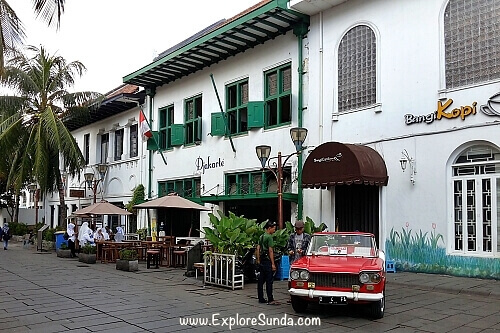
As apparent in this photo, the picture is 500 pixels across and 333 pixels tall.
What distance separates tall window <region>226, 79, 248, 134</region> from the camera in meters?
19.9

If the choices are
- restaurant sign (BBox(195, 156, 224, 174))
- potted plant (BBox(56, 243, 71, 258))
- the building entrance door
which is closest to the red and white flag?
restaurant sign (BBox(195, 156, 224, 174))

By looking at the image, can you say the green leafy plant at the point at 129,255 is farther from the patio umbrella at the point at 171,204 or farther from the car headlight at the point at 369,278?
the car headlight at the point at 369,278

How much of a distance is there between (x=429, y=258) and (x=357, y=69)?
6.01 m

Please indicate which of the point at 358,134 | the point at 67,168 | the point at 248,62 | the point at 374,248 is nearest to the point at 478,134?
the point at 358,134

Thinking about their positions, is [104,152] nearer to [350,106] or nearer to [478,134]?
[350,106]

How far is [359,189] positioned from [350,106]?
258cm

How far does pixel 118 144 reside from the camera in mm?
29422

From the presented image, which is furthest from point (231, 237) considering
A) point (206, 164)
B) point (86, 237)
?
point (86, 237)

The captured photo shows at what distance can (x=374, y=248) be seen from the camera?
976 cm

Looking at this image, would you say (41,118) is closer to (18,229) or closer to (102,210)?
(102,210)

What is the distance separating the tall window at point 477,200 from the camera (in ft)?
40.5

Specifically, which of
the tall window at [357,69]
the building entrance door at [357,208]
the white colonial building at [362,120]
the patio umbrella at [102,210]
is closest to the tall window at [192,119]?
the white colonial building at [362,120]

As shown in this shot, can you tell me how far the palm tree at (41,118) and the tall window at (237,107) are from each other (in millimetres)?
9762

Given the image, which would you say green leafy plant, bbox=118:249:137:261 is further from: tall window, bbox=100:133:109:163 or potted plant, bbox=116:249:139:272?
tall window, bbox=100:133:109:163
